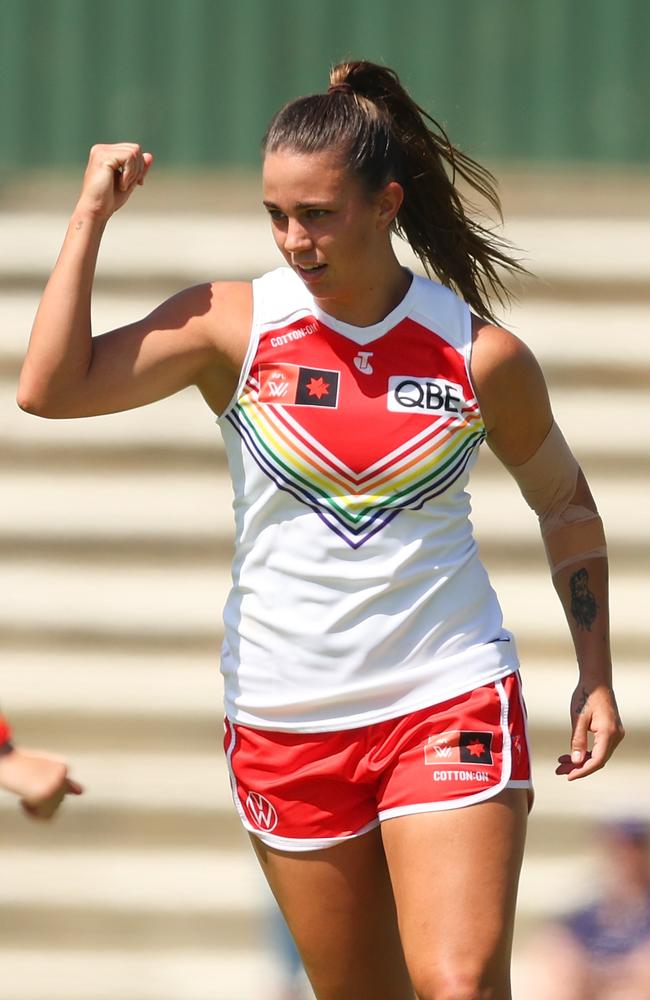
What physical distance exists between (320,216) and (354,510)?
48 centimetres

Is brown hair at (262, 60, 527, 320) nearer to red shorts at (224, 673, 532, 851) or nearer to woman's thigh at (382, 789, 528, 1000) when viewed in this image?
red shorts at (224, 673, 532, 851)

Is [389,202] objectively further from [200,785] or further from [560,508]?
[200,785]

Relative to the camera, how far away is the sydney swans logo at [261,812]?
293 cm

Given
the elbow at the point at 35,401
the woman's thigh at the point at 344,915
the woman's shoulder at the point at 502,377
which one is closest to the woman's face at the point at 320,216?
the woman's shoulder at the point at 502,377

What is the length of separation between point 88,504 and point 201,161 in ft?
3.87

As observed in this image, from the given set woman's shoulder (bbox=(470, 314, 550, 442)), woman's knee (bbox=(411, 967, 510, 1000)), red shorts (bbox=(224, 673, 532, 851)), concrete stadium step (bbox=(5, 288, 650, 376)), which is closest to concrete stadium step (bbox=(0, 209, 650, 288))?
concrete stadium step (bbox=(5, 288, 650, 376))

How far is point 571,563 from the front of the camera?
3.17 meters

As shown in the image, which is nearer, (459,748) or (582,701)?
(459,748)

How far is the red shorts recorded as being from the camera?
2791mm

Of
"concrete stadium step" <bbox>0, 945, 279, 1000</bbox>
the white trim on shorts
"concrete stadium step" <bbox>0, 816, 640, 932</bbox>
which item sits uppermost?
the white trim on shorts

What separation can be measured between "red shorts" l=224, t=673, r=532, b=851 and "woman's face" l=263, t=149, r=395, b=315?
0.73 metres

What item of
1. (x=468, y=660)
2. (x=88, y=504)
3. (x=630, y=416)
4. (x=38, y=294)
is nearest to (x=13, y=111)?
(x=38, y=294)

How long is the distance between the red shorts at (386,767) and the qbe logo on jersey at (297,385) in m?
0.55

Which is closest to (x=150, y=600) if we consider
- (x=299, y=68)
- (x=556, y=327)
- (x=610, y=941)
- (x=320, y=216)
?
(x=556, y=327)
